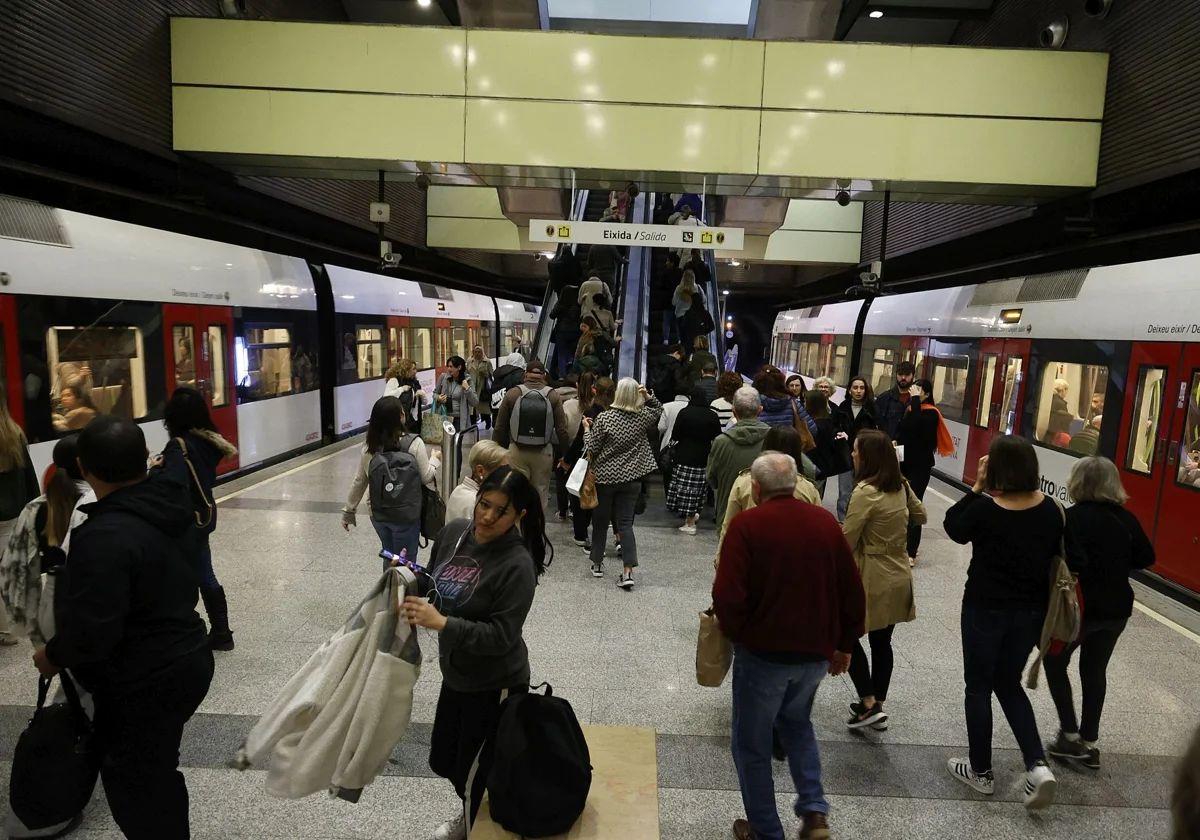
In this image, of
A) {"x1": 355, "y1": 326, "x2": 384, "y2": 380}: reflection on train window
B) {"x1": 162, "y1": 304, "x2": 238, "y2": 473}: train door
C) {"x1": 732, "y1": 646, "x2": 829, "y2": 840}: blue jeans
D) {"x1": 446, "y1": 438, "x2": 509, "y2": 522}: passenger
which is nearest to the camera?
{"x1": 732, "y1": 646, "x2": 829, "y2": 840}: blue jeans

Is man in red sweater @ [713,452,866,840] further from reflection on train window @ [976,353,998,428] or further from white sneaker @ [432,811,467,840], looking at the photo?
reflection on train window @ [976,353,998,428]

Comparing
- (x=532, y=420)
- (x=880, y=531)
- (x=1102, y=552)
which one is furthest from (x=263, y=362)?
(x=1102, y=552)

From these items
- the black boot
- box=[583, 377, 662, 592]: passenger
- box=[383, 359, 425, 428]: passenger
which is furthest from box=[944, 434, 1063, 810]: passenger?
box=[383, 359, 425, 428]: passenger

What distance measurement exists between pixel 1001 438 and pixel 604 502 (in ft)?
11.0

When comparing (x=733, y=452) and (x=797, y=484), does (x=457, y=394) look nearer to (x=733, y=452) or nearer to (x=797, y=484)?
(x=733, y=452)

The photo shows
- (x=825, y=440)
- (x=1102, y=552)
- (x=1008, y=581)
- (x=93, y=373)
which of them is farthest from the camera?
(x=825, y=440)

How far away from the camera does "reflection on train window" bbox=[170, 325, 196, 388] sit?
25.3ft

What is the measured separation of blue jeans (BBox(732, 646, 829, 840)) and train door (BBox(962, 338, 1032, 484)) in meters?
6.71

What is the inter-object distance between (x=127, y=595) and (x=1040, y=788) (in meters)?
3.58

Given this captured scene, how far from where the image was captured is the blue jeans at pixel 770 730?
276 cm

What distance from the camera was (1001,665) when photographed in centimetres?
326

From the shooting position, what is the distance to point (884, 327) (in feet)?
41.2

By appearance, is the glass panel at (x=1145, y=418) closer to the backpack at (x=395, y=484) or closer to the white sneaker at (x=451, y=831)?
the backpack at (x=395, y=484)

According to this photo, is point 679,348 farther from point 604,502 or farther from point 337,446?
point 337,446
